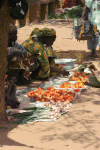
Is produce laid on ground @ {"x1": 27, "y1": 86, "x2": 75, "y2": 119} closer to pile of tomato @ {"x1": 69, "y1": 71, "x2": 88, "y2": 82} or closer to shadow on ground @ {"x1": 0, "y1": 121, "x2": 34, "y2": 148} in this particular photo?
shadow on ground @ {"x1": 0, "y1": 121, "x2": 34, "y2": 148}

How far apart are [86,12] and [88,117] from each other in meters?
5.12

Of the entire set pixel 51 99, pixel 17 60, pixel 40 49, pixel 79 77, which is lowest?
pixel 51 99

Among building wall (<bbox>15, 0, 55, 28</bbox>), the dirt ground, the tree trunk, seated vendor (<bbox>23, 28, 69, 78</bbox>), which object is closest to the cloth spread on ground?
the dirt ground

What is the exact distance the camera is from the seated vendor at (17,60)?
17.6 ft

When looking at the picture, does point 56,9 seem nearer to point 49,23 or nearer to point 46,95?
point 49,23

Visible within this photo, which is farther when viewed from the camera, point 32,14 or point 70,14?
point 70,14

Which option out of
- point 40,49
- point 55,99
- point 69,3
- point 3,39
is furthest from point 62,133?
point 69,3

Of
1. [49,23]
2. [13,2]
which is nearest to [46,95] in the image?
[13,2]

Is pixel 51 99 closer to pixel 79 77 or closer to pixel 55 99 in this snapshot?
pixel 55 99

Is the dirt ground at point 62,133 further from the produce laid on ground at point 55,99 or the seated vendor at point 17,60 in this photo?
the seated vendor at point 17,60

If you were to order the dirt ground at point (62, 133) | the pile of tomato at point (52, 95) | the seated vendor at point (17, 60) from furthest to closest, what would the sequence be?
the seated vendor at point (17, 60)
the pile of tomato at point (52, 95)
the dirt ground at point (62, 133)

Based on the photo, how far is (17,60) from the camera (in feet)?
18.2

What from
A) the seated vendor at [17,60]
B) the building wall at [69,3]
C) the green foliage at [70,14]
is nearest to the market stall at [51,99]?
the seated vendor at [17,60]

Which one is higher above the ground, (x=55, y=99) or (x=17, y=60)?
(x=17, y=60)
